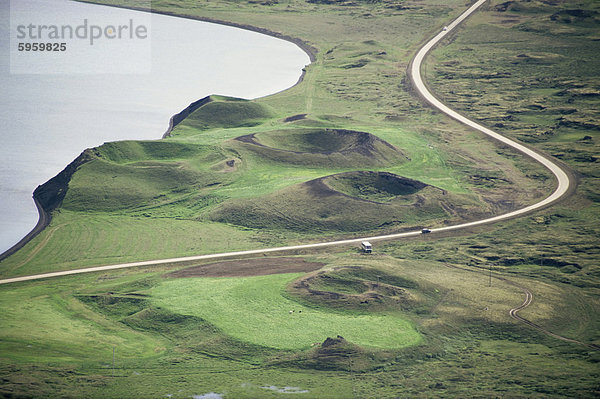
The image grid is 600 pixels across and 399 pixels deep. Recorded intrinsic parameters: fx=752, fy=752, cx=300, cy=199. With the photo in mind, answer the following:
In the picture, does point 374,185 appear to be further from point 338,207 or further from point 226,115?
point 226,115

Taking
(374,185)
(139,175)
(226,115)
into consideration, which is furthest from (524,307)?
(226,115)

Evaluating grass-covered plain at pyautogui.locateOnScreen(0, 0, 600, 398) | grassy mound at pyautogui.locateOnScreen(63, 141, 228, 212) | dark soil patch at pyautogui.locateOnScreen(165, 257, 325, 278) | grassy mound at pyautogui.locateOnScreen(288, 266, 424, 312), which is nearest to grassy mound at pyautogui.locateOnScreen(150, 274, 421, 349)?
grass-covered plain at pyautogui.locateOnScreen(0, 0, 600, 398)

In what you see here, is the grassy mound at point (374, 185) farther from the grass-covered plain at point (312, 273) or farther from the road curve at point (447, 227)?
the road curve at point (447, 227)

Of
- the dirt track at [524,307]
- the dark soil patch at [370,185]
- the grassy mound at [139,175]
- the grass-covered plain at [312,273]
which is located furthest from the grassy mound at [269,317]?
the grassy mound at [139,175]

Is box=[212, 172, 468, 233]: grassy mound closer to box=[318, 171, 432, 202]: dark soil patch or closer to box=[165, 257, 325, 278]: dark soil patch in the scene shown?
box=[318, 171, 432, 202]: dark soil patch

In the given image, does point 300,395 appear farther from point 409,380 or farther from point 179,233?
point 179,233

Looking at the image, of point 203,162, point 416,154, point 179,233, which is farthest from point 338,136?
point 179,233

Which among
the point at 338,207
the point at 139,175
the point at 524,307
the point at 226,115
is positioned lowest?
the point at 524,307
